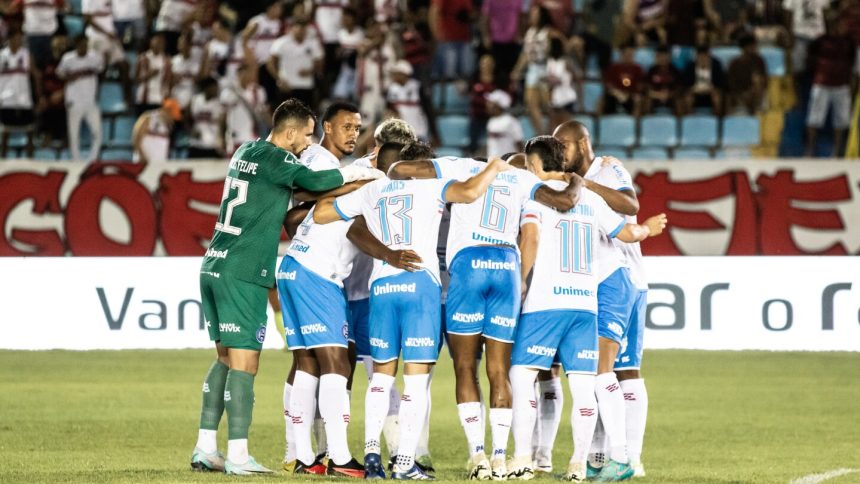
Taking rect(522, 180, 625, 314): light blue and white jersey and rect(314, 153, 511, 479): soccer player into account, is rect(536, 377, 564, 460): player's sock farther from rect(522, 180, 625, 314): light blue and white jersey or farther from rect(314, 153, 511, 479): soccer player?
rect(314, 153, 511, 479): soccer player

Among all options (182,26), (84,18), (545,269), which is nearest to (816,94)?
(182,26)

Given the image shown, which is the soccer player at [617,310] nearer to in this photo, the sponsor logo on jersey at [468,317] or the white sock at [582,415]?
the white sock at [582,415]

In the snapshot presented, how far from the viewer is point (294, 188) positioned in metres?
8.89

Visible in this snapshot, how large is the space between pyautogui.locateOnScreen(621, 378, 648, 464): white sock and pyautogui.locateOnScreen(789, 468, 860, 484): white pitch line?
948 millimetres

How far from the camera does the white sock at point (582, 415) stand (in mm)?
8375

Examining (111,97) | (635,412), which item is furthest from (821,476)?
(111,97)

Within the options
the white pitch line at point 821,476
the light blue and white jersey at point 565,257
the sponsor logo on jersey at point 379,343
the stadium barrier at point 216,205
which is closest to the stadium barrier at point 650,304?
the stadium barrier at point 216,205

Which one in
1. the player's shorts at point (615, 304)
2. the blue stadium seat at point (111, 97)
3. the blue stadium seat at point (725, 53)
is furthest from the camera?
the blue stadium seat at point (111, 97)

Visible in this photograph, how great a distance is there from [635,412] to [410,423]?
1566 millimetres

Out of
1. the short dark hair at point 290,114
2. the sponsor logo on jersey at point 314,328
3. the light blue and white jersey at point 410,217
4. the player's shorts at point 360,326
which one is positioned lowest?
the player's shorts at point 360,326

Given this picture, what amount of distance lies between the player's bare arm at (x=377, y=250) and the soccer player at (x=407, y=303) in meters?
0.04

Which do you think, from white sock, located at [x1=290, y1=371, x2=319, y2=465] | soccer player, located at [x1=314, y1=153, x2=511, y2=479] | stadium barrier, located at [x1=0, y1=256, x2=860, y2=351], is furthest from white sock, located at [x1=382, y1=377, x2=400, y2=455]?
stadium barrier, located at [x1=0, y1=256, x2=860, y2=351]

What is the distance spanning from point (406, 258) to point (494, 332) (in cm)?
66

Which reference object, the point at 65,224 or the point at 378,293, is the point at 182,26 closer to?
the point at 65,224
